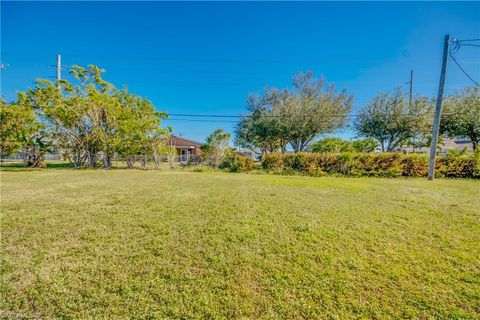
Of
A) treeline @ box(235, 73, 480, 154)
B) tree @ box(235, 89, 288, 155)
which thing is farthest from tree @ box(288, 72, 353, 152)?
tree @ box(235, 89, 288, 155)

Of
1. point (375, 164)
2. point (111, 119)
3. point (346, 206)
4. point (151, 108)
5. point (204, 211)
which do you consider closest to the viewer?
point (204, 211)

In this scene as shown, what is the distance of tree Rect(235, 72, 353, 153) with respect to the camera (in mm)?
18078

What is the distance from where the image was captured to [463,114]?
52.4 feet

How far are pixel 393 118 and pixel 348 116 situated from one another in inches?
128

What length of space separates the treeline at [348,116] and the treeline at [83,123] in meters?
9.19

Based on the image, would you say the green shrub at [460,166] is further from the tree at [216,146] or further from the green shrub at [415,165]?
the tree at [216,146]

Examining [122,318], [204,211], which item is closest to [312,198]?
[204,211]

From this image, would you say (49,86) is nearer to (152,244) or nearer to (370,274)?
(152,244)

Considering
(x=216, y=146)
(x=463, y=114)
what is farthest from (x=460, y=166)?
(x=216, y=146)

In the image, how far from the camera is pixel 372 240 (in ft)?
10.3

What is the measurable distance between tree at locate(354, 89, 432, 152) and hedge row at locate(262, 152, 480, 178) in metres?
5.18

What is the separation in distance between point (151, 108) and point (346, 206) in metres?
15.4

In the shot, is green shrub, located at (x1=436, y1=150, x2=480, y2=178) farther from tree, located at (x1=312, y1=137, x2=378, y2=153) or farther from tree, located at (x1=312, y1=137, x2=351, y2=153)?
tree, located at (x1=312, y1=137, x2=351, y2=153)

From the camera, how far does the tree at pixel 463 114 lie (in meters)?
15.7
